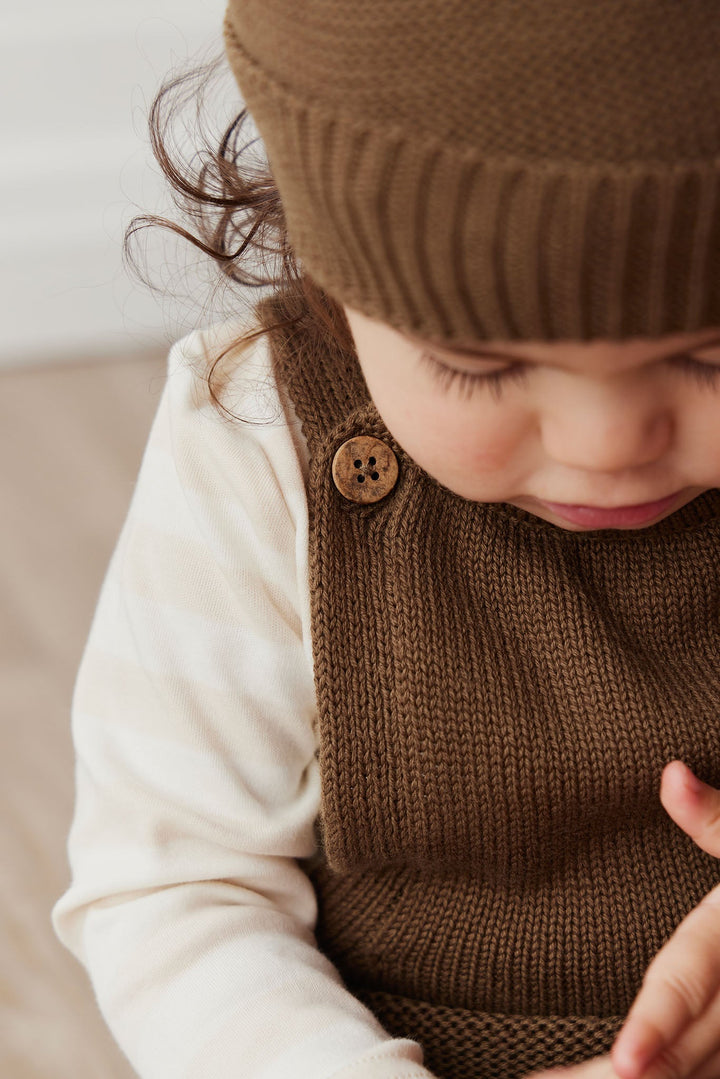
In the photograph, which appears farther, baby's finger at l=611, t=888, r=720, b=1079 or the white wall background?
the white wall background

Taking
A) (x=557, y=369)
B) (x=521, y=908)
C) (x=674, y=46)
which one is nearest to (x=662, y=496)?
(x=557, y=369)

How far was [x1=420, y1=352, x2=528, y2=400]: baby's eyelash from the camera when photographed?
0.49 meters

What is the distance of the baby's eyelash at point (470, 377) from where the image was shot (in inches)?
19.3

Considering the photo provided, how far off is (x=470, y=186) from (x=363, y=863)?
16.5 inches

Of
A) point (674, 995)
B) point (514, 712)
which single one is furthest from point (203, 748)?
point (674, 995)

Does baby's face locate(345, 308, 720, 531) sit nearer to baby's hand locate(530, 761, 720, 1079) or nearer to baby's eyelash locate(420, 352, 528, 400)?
baby's eyelash locate(420, 352, 528, 400)

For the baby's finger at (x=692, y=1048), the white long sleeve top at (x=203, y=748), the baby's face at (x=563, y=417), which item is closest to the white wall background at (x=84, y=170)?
the white long sleeve top at (x=203, y=748)

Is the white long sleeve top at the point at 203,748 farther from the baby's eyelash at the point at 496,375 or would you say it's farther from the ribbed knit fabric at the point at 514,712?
the baby's eyelash at the point at 496,375

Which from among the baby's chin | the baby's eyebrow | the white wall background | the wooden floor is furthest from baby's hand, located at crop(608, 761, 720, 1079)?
the white wall background

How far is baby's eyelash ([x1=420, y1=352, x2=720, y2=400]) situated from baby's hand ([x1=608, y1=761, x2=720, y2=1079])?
236mm

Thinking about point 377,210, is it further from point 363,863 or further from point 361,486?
point 363,863

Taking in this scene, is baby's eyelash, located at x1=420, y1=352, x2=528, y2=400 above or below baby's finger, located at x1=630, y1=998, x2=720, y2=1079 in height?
above

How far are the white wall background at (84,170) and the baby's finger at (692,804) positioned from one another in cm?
86

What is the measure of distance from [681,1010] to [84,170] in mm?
1190
